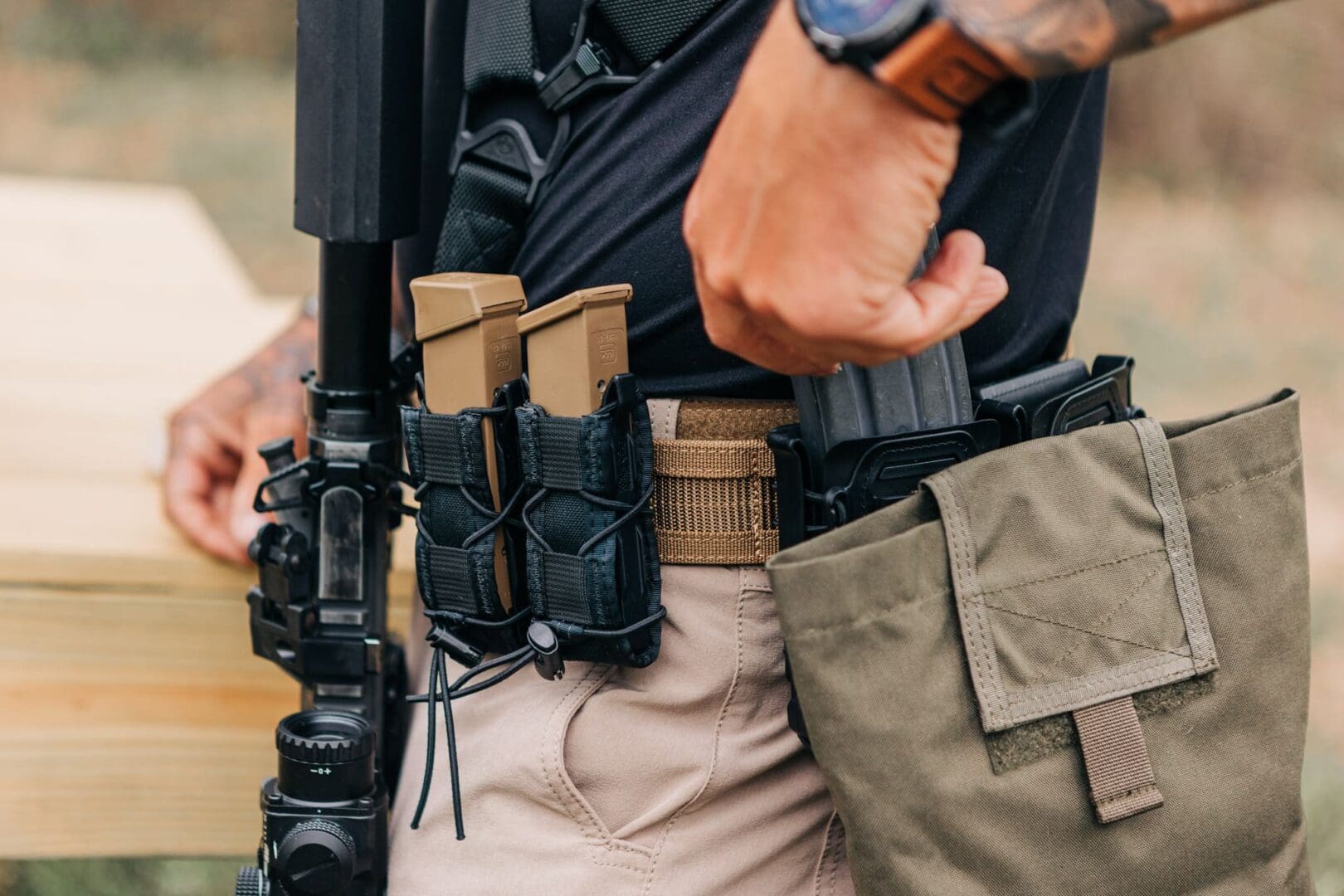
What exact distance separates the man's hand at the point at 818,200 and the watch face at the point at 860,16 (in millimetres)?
14

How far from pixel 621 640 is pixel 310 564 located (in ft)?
1.35

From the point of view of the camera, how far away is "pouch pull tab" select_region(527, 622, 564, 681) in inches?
37.5

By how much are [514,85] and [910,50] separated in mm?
457

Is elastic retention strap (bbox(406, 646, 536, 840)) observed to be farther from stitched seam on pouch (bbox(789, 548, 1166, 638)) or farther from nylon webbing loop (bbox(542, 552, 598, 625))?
stitched seam on pouch (bbox(789, 548, 1166, 638))

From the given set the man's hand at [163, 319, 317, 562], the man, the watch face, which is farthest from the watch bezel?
the man's hand at [163, 319, 317, 562]

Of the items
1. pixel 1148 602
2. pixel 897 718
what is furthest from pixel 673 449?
pixel 1148 602

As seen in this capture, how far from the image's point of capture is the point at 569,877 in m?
0.97

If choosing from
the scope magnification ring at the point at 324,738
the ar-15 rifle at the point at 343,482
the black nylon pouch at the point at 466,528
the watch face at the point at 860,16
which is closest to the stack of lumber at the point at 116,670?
the ar-15 rifle at the point at 343,482

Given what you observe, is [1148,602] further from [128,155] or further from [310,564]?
[128,155]

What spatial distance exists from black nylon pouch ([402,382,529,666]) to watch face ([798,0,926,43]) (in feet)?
1.45

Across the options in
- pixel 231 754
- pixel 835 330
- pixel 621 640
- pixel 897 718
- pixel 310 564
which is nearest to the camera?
pixel 835 330

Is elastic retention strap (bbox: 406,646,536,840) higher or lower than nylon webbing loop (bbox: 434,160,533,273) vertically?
lower

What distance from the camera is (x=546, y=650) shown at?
951 millimetres

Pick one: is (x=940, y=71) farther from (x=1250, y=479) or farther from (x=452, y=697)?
(x=452, y=697)
